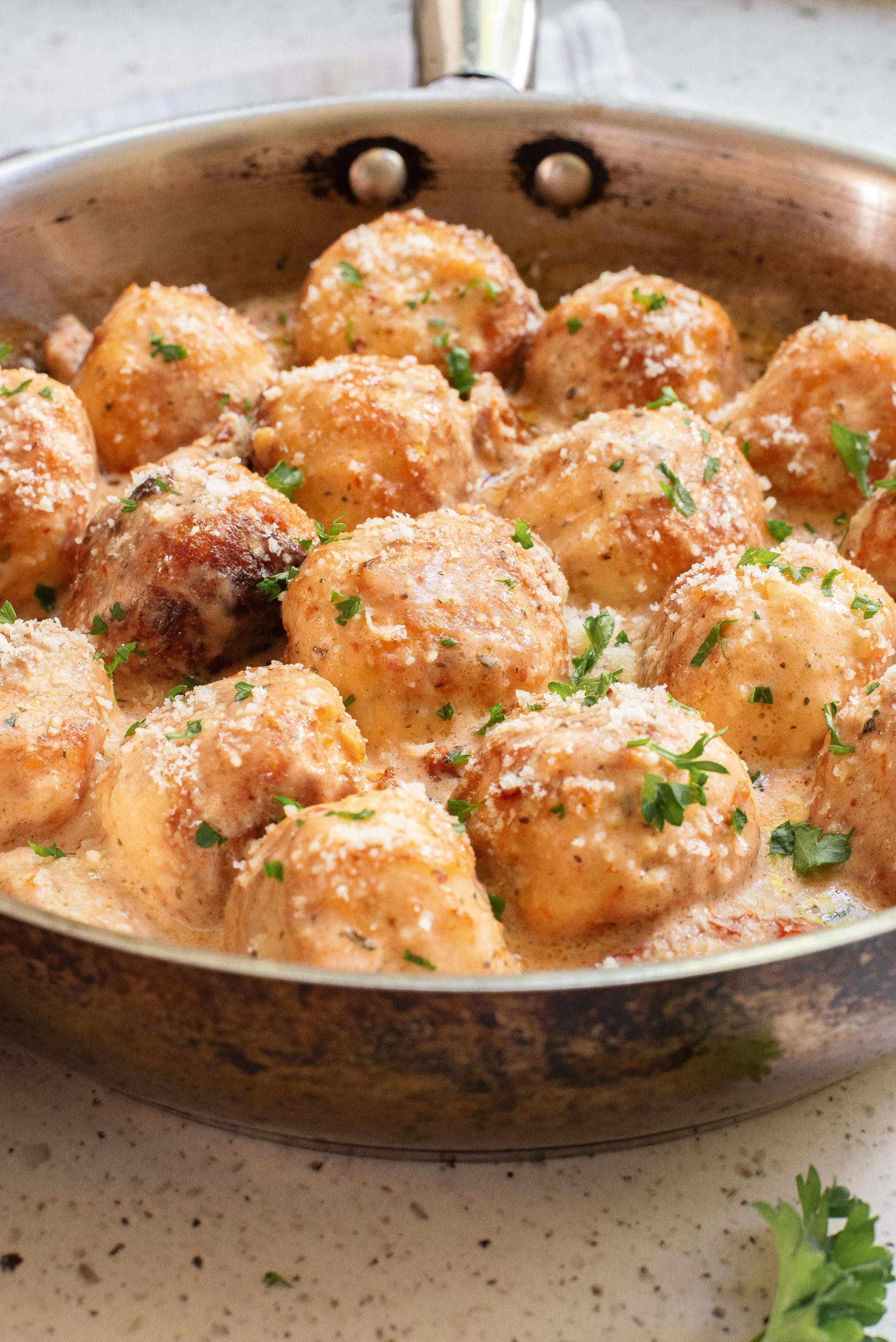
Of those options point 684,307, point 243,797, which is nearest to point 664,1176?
point 243,797

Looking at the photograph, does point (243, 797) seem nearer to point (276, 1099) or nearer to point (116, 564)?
point (276, 1099)

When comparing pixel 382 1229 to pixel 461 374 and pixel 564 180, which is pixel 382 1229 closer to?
pixel 461 374

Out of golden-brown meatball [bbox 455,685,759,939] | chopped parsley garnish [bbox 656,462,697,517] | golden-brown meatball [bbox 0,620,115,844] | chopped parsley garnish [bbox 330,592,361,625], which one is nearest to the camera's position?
golden-brown meatball [bbox 455,685,759,939]

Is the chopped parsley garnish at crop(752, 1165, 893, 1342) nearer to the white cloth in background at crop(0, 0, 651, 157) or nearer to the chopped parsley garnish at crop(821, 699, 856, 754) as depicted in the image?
the chopped parsley garnish at crop(821, 699, 856, 754)

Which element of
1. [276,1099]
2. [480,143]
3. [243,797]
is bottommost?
[276,1099]

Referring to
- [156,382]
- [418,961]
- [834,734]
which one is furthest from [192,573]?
[834,734]

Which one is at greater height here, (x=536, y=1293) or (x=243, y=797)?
(x=243, y=797)

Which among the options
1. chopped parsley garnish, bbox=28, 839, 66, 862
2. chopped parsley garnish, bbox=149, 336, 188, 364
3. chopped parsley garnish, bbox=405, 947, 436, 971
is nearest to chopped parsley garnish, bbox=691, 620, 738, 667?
chopped parsley garnish, bbox=405, 947, 436, 971
